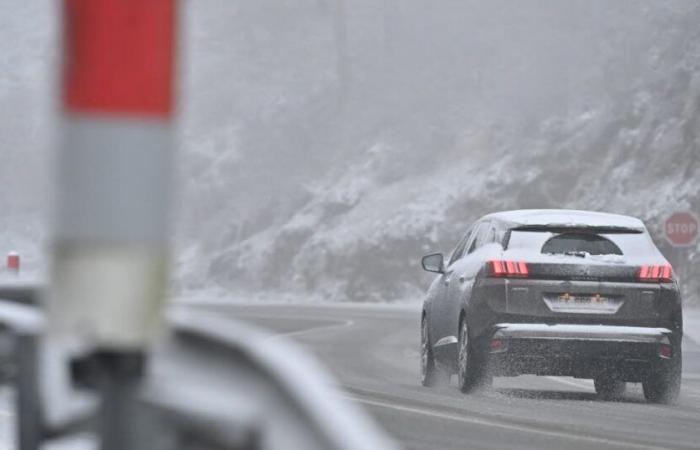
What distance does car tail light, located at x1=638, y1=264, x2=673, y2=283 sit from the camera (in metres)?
14.6

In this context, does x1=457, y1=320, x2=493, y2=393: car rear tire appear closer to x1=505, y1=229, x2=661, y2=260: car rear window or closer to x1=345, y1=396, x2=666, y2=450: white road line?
x1=505, y1=229, x2=661, y2=260: car rear window

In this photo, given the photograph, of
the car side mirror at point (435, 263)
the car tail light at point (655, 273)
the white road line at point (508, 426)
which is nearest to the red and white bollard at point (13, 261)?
the car side mirror at point (435, 263)

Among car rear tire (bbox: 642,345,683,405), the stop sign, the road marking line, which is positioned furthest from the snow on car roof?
the stop sign

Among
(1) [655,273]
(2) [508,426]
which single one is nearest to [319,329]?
(1) [655,273]

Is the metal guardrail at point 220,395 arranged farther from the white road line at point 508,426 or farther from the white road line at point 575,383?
the white road line at point 575,383

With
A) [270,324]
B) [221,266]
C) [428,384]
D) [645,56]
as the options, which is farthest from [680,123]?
[428,384]

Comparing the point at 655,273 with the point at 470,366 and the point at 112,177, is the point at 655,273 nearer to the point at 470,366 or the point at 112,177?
the point at 470,366

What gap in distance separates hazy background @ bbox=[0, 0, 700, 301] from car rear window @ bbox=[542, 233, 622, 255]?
60.8ft

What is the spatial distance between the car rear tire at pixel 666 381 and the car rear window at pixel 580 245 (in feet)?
3.40

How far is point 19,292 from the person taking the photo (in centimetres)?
402

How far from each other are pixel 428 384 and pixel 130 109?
1409 centimetres

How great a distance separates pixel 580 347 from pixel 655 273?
3.07 feet

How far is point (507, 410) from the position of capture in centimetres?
1323

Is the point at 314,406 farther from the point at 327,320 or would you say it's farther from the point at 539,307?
the point at 327,320
